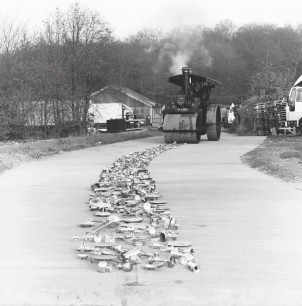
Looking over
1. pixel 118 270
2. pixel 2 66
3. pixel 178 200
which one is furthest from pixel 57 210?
pixel 2 66

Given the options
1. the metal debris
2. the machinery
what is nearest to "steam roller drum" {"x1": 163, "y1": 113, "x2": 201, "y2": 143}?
the machinery

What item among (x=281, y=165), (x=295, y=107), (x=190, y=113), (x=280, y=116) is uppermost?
(x=295, y=107)

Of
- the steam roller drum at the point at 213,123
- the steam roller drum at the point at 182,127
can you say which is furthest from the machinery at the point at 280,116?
the steam roller drum at the point at 182,127

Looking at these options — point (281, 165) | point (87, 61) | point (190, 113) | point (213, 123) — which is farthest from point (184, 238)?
Result: point (87, 61)

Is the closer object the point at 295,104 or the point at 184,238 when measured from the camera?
the point at 184,238

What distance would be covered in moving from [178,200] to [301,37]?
192 ft

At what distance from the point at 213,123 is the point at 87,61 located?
1775 cm

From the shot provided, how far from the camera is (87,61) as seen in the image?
4569 cm

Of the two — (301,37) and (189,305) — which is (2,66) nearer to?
(189,305)

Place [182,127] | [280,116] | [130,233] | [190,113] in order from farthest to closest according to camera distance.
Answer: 1. [280,116]
2. [190,113]
3. [182,127]
4. [130,233]

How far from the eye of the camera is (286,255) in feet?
20.7

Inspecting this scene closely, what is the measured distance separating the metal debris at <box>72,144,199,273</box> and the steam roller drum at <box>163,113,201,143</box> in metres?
15.9

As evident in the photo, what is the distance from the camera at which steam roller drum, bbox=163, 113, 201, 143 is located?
90.2 ft

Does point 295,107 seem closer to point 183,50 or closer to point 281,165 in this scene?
point 183,50
